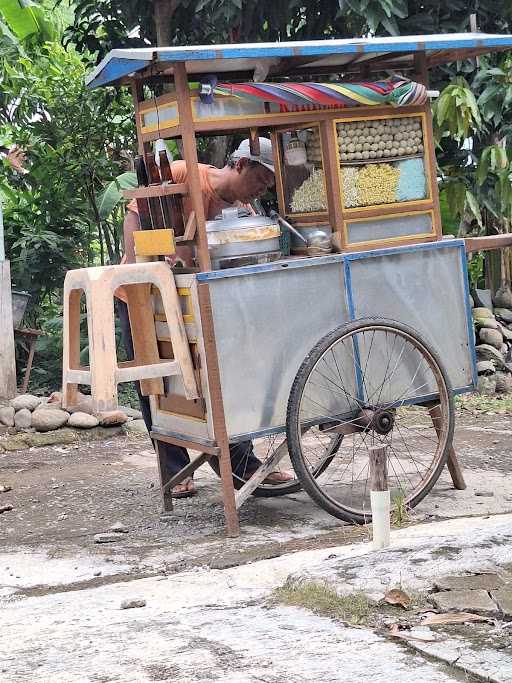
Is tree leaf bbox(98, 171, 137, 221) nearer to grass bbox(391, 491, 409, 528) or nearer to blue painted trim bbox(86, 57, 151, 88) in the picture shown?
blue painted trim bbox(86, 57, 151, 88)

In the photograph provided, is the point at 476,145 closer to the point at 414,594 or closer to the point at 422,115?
the point at 422,115

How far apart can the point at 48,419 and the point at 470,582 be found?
461 centimetres

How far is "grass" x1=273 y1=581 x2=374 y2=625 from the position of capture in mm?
3432

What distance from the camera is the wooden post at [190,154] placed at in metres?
4.75

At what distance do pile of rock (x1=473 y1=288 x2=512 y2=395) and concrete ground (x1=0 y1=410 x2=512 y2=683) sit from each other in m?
2.13

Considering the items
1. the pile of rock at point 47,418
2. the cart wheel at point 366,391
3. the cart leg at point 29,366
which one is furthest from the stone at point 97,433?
the cart wheel at point 366,391

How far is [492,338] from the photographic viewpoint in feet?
29.3

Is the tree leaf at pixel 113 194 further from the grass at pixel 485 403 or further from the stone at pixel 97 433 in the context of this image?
the grass at pixel 485 403

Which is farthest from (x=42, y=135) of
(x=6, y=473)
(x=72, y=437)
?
(x=6, y=473)

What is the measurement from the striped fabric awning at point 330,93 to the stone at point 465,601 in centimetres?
239

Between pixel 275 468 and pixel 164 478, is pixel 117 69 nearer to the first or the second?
pixel 164 478

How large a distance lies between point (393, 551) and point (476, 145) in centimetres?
575

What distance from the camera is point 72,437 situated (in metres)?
7.56

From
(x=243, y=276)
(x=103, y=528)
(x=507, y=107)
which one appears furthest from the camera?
(x=507, y=107)
